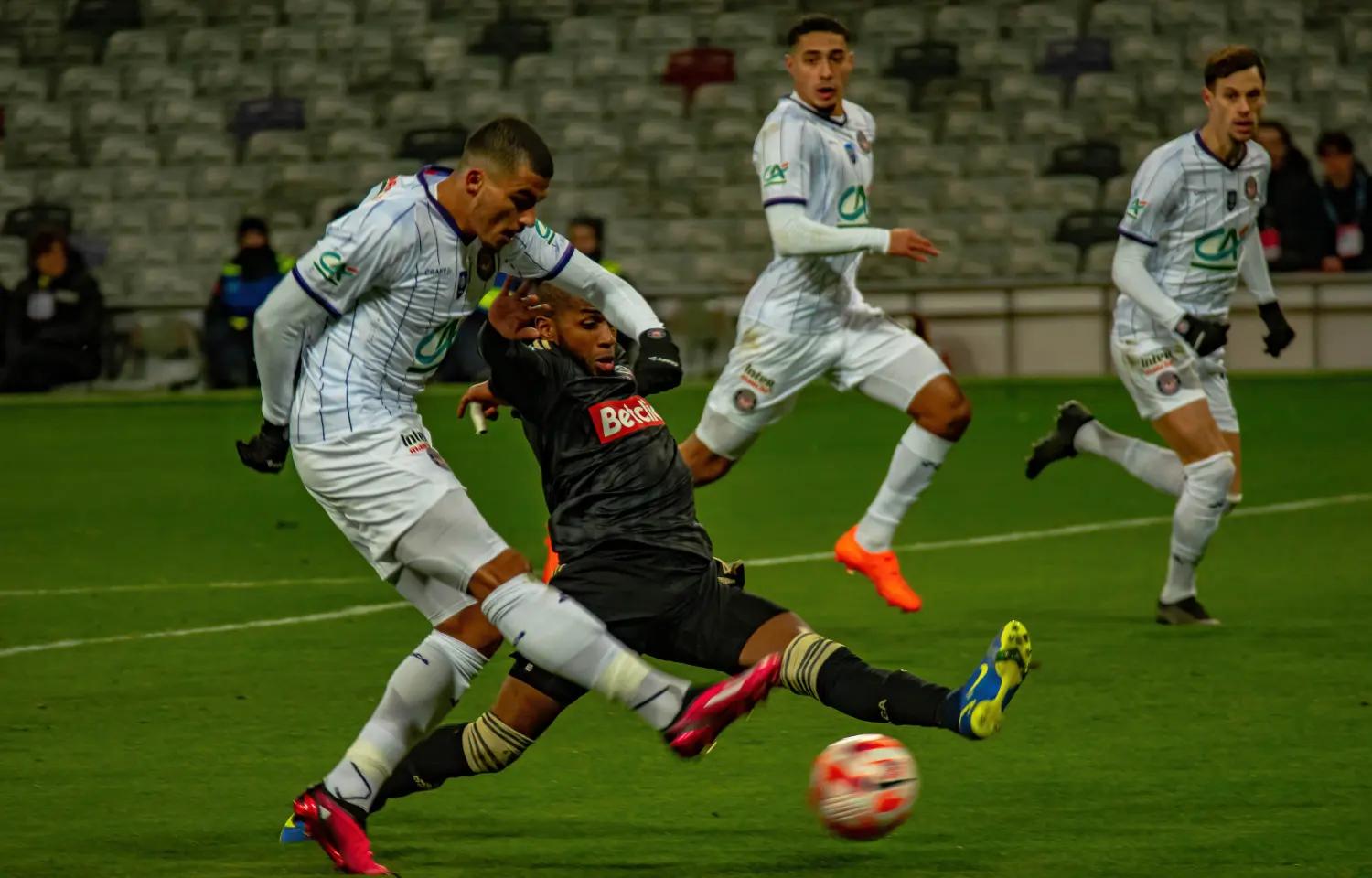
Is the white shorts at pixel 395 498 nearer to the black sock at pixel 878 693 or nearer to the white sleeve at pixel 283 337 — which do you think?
the white sleeve at pixel 283 337

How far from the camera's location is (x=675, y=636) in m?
4.75

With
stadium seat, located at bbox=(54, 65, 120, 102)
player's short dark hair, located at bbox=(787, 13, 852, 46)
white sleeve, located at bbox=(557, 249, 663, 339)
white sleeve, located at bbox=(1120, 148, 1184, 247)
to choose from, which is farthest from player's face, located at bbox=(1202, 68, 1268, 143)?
stadium seat, located at bbox=(54, 65, 120, 102)

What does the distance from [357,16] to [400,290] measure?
19.3 metres

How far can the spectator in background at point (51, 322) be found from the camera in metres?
17.6

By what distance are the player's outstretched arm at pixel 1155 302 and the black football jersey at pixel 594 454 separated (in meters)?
3.07

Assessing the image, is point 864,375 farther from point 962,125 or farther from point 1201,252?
point 962,125

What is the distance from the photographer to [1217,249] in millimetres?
7734

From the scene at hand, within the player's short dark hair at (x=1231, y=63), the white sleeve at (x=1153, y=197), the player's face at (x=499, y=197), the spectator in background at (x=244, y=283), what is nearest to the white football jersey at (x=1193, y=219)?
the white sleeve at (x=1153, y=197)

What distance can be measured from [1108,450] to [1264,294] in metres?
0.91

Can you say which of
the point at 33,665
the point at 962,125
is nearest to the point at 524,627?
the point at 33,665

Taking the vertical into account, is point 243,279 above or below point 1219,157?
below

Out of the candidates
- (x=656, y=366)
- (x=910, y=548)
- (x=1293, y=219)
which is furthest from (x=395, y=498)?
(x=1293, y=219)

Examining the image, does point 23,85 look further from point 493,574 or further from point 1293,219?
point 493,574

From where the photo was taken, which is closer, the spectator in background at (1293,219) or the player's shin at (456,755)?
the player's shin at (456,755)
